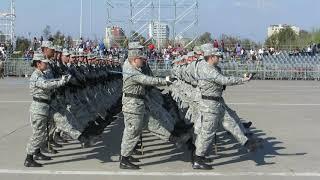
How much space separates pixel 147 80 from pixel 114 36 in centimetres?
2223

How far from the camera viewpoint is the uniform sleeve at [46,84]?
29.7 ft

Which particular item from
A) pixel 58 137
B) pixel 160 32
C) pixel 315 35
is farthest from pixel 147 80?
pixel 315 35

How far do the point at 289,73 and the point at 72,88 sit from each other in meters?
30.2

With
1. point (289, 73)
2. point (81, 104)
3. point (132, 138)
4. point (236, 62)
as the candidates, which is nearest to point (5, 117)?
point (81, 104)

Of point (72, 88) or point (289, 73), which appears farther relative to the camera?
point (289, 73)

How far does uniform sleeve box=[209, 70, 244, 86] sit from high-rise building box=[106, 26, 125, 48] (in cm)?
2152

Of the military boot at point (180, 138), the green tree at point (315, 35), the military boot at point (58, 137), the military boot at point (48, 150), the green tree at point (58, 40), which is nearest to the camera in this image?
the military boot at point (180, 138)

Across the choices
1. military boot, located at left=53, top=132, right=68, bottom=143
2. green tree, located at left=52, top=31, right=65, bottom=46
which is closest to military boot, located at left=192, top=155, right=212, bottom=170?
military boot, located at left=53, top=132, right=68, bottom=143

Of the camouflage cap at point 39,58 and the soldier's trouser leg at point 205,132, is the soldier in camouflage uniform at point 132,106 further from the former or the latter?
the camouflage cap at point 39,58

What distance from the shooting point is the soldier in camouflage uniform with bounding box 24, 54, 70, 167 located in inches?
365

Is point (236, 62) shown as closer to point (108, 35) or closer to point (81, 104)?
point (108, 35)

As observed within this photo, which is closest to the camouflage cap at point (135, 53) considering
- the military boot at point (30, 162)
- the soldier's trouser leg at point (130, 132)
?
the soldier's trouser leg at point (130, 132)

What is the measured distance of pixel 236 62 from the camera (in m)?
38.4

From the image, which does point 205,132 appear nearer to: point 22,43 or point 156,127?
point 156,127
